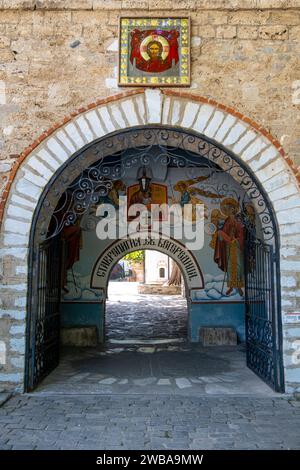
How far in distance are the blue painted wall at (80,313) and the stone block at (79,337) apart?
0.40m

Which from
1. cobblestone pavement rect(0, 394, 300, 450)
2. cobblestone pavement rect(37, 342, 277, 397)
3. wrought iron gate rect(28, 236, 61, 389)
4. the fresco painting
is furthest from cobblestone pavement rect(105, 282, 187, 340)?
cobblestone pavement rect(0, 394, 300, 450)

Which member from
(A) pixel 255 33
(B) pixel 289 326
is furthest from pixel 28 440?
(A) pixel 255 33

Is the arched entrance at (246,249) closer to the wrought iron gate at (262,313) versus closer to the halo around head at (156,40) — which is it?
the wrought iron gate at (262,313)

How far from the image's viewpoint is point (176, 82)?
15.4 ft

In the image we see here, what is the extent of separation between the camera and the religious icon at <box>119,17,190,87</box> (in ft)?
15.4

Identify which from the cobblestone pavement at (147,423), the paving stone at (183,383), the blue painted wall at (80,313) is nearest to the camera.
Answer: the cobblestone pavement at (147,423)

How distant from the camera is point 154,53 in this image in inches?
186

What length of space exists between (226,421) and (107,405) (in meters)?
1.23

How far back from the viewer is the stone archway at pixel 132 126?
4.50 m

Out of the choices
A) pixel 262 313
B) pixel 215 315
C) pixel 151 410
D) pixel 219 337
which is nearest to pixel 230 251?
pixel 215 315

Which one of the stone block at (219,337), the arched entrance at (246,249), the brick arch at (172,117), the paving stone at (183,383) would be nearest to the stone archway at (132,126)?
the brick arch at (172,117)

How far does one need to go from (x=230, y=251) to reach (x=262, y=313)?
2863 millimetres

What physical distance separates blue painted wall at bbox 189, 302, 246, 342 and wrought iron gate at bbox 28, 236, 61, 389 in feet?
9.76

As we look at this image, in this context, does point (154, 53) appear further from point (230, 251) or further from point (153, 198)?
point (230, 251)
